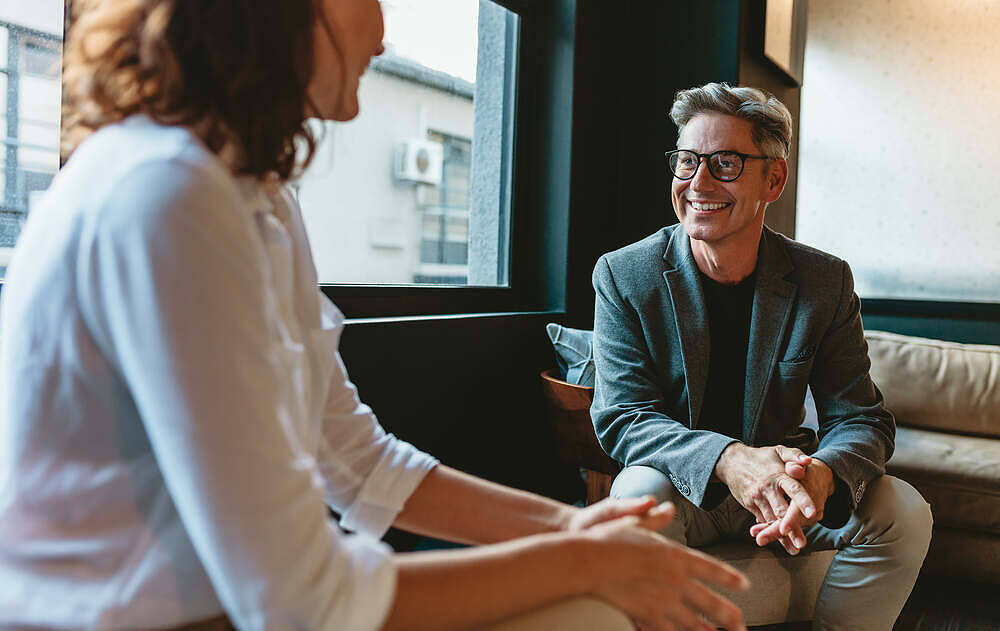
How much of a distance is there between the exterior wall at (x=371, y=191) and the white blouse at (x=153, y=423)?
148 cm

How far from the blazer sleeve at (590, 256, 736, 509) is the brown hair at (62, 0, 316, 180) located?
1152mm

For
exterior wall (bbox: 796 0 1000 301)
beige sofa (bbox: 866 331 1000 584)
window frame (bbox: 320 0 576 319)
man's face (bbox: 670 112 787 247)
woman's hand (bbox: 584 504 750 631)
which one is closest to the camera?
woman's hand (bbox: 584 504 750 631)

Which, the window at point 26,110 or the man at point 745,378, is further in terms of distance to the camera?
the man at point 745,378

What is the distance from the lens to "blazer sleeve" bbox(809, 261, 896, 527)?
1718mm

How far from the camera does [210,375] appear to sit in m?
0.60

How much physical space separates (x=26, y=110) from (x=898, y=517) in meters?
1.88

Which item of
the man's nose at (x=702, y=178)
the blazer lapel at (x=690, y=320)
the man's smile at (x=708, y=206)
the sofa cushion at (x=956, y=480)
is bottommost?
the sofa cushion at (x=956, y=480)

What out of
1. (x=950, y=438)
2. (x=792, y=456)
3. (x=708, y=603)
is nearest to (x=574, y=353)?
(x=792, y=456)

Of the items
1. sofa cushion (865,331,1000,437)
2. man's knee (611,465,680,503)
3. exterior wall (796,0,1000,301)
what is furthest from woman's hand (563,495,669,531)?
exterior wall (796,0,1000,301)

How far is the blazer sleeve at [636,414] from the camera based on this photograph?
5.34 feet

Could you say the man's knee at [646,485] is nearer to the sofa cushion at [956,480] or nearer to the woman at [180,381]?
the woman at [180,381]

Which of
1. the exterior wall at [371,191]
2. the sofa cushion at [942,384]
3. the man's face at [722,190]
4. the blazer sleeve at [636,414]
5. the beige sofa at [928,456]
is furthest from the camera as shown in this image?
the sofa cushion at [942,384]

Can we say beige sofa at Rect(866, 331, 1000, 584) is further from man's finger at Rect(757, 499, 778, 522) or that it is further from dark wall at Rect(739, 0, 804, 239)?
man's finger at Rect(757, 499, 778, 522)

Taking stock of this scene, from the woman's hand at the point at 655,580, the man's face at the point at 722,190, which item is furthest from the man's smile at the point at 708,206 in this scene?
the woman's hand at the point at 655,580
